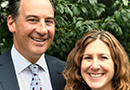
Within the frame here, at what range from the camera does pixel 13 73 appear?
8.46 feet

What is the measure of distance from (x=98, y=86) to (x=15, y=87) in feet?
2.83

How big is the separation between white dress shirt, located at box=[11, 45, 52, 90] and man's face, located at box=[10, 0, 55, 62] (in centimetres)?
7

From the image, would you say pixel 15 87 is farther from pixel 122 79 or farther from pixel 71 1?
pixel 71 1

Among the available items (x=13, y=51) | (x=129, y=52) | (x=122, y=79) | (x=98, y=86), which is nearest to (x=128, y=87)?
(x=122, y=79)

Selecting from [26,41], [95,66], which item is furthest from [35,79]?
[95,66]

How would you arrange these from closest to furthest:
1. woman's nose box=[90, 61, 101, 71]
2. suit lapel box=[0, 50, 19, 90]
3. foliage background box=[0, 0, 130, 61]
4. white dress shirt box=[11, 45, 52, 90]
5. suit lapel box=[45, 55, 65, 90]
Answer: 1. woman's nose box=[90, 61, 101, 71]
2. suit lapel box=[0, 50, 19, 90]
3. white dress shirt box=[11, 45, 52, 90]
4. suit lapel box=[45, 55, 65, 90]
5. foliage background box=[0, 0, 130, 61]

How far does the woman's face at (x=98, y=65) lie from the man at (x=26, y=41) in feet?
1.64

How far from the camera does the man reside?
254cm

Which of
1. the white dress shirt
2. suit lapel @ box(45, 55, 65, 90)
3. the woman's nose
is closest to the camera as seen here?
the woman's nose

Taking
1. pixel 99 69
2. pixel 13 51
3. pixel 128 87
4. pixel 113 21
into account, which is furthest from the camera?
pixel 113 21

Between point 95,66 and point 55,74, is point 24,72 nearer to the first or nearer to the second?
point 55,74

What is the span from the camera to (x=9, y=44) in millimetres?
3318

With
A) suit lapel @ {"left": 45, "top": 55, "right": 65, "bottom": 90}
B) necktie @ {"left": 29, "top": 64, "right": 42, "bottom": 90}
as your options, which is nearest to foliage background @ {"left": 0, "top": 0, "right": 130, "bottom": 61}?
suit lapel @ {"left": 45, "top": 55, "right": 65, "bottom": 90}

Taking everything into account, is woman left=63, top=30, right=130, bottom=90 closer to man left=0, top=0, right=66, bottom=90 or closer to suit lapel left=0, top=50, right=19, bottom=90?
man left=0, top=0, right=66, bottom=90
